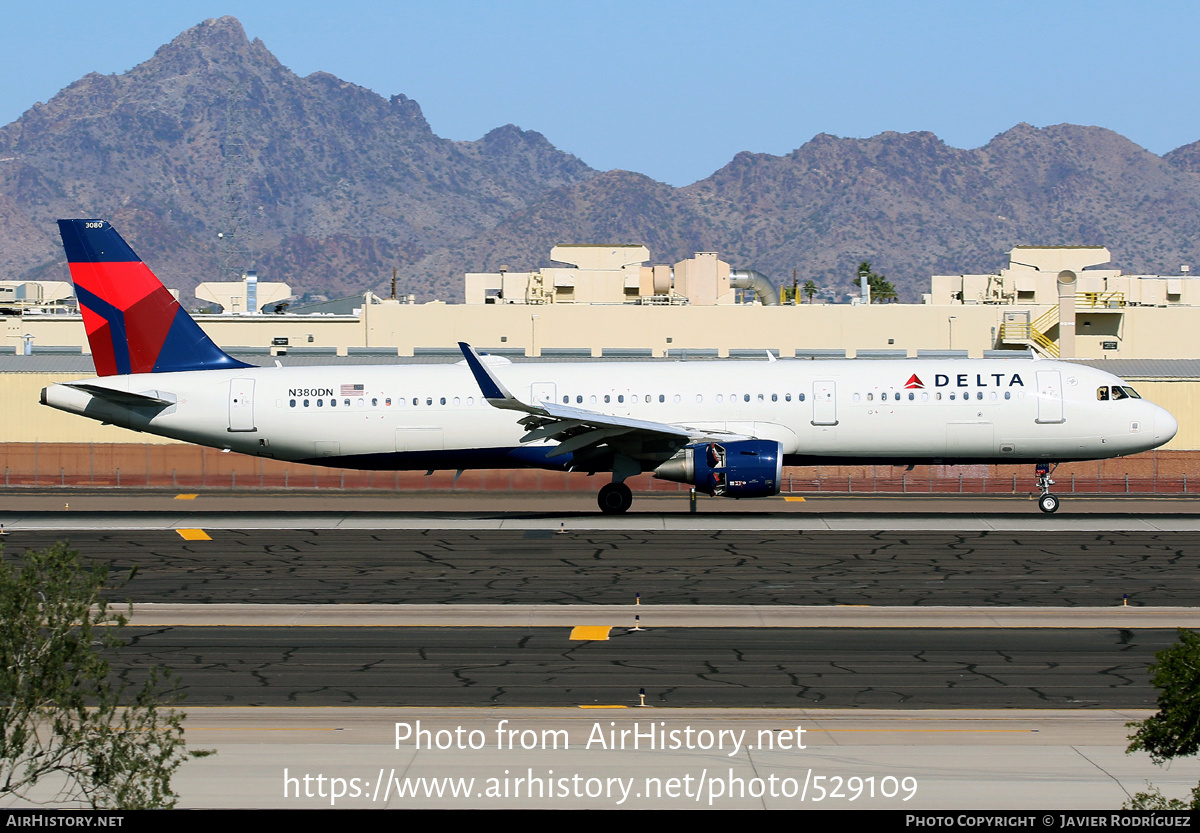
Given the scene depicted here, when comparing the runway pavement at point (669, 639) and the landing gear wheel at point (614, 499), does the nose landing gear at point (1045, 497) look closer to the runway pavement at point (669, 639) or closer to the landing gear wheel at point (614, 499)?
the runway pavement at point (669, 639)

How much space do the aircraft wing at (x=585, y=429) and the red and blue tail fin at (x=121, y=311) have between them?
9973mm

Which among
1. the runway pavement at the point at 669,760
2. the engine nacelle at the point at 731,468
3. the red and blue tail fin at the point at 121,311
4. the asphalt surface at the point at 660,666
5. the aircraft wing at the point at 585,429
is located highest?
the red and blue tail fin at the point at 121,311

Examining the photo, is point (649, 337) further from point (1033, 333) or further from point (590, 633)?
point (590, 633)

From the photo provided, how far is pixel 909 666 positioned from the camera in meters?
18.3

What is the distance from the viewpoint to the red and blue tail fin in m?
37.5

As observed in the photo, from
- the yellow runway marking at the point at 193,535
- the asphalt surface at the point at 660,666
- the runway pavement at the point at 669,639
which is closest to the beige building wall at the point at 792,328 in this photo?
the runway pavement at the point at 669,639

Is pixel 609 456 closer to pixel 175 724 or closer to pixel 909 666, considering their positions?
pixel 909 666

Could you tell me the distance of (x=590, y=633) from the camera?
2062 centimetres

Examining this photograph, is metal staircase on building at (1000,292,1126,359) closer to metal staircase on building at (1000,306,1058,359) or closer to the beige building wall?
metal staircase on building at (1000,306,1058,359)

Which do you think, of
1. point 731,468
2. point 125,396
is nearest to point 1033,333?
point 731,468

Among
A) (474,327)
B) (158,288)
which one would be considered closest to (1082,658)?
(158,288)

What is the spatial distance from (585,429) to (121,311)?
14845mm

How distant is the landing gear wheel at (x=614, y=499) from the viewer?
36750mm

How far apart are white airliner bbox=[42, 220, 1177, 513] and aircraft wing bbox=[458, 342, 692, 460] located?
0.06 meters
